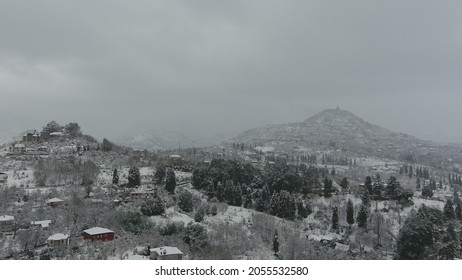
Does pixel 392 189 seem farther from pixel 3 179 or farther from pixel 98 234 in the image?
pixel 3 179

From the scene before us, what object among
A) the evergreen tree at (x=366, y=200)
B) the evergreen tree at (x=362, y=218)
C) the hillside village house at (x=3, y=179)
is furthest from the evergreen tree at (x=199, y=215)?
the hillside village house at (x=3, y=179)

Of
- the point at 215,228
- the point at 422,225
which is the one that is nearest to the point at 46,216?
the point at 215,228

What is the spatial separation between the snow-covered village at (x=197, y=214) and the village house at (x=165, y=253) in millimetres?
71

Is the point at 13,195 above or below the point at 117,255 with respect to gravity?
above

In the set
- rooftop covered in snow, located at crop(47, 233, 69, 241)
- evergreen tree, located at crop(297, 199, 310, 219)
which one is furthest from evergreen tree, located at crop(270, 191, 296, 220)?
rooftop covered in snow, located at crop(47, 233, 69, 241)

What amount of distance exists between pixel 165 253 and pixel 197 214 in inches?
333

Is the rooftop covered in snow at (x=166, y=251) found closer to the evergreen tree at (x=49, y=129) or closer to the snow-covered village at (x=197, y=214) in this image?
the snow-covered village at (x=197, y=214)

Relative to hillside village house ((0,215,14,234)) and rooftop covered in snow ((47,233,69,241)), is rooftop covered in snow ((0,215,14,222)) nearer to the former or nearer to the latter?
hillside village house ((0,215,14,234))

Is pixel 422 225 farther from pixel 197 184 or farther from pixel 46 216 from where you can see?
pixel 46 216

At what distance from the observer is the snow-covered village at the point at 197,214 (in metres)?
30.4

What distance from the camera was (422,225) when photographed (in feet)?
100

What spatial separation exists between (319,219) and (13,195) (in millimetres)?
28265

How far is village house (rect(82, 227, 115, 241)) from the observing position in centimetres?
3009

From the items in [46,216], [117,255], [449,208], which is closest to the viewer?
[117,255]
